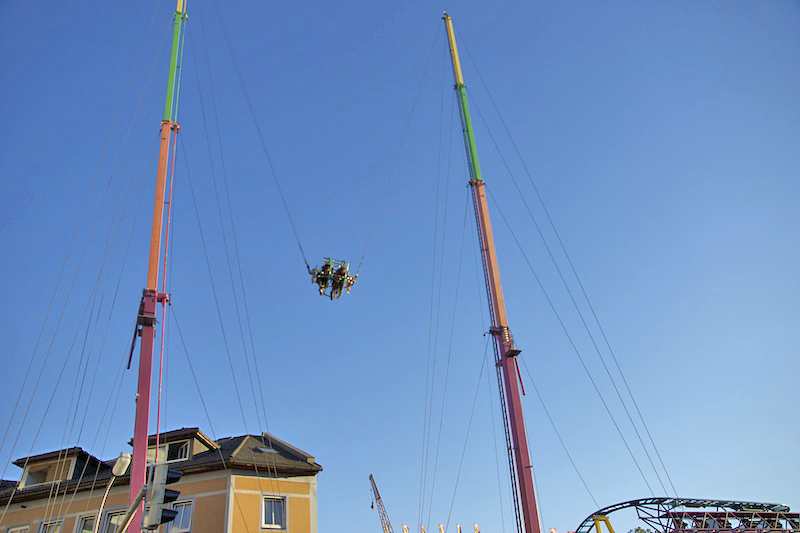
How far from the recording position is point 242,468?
117 feet

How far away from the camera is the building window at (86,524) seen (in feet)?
119

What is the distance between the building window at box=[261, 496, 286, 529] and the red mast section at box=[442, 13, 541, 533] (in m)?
12.6

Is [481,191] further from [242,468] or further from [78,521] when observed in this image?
[78,521]

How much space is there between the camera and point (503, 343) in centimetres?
3469

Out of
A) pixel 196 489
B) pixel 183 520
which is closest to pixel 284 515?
pixel 196 489

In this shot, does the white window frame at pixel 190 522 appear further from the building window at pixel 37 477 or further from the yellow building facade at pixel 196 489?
the building window at pixel 37 477

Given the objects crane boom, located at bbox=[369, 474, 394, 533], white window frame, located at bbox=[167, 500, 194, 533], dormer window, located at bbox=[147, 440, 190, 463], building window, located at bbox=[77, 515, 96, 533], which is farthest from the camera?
crane boom, located at bbox=[369, 474, 394, 533]

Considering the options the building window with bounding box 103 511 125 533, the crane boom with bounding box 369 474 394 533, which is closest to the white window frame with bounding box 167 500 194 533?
the building window with bounding box 103 511 125 533

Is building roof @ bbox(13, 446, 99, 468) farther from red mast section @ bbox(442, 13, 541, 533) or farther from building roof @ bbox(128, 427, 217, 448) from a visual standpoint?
red mast section @ bbox(442, 13, 541, 533)

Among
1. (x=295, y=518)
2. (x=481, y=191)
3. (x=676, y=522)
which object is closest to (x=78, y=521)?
(x=295, y=518)

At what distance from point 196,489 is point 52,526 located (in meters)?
9.48

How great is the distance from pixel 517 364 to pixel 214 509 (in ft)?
58.0

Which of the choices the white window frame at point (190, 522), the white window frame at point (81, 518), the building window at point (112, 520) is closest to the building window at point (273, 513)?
the white window frame at point (190, 522)

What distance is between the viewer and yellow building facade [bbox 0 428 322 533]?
34438 millimetres
